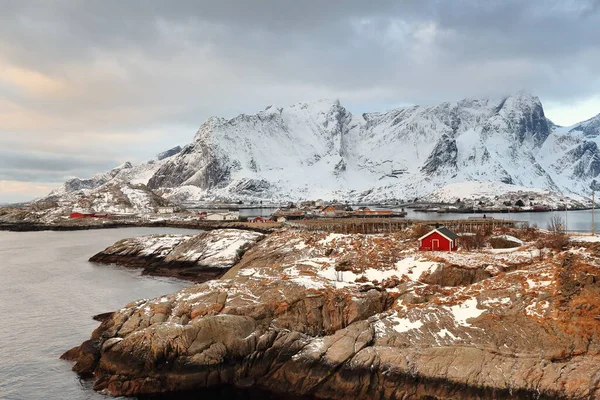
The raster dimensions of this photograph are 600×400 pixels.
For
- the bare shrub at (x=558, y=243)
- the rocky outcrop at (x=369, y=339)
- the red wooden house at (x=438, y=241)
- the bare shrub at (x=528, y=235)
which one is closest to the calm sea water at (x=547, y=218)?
the bare shrub at (x=528, y=235)

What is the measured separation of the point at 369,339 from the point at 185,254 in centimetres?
3855

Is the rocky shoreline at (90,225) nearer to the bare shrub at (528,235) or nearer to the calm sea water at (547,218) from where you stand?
the calm sea water at (547,218)

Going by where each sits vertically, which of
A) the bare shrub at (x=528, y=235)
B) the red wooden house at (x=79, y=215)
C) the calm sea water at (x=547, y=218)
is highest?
the red wooden house at (x=79, y=215)

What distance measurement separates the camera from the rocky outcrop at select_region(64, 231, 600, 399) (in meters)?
21.3

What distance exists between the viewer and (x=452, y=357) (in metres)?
22.2

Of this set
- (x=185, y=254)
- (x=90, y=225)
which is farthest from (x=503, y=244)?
(x=90, y=225)

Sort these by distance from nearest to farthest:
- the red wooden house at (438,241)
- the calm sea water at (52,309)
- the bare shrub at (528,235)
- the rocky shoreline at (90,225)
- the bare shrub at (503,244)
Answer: the calm sea water at (52,309), the red wooden house at (438,241), the bare shrub at (503,244), the bare shrub at (528,235), the rocky shoreline at (90,225)

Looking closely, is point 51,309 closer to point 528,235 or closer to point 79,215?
point 528,235

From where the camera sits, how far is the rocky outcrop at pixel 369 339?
21344 mm

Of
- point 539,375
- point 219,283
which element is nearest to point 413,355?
point 539,375

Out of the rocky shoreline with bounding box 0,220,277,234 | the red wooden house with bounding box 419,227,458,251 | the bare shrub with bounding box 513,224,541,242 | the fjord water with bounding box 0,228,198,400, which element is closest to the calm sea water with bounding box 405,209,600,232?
the bare shrub with bounding box 513,224,541,242

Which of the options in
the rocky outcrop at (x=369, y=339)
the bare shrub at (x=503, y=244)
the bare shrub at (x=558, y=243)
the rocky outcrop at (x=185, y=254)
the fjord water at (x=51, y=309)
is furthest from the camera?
the rocky outcrop at (x=185, y=254)

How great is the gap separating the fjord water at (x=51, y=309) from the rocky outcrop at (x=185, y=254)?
10.8 ft

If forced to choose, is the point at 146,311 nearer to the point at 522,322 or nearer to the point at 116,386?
the point at 116,386
